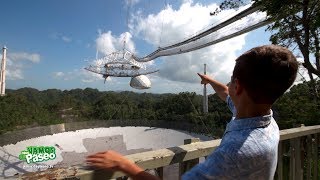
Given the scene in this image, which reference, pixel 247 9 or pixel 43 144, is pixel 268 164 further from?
pixel 43 144

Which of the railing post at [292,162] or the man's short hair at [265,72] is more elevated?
the man's short hair at [265,72]

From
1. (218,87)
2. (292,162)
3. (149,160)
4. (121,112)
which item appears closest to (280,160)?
(292,162)

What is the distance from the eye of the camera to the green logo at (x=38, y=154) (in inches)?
861

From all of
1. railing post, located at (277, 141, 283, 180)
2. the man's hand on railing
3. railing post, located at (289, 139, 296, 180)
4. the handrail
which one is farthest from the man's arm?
the man's hand on railing

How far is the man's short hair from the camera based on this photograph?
114 cm

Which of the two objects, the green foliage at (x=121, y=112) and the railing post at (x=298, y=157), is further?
the green foliage at (x=121, y=112)

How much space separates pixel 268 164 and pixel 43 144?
2473cm

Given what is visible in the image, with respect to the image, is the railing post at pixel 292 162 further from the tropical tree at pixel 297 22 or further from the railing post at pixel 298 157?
the tropical tree at pixel 297 22

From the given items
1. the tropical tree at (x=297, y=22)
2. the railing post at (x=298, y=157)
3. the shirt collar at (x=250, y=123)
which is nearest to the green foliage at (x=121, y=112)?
the tropical tree at (x=297, y=22)

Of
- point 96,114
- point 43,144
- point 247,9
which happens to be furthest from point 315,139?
point 96,114

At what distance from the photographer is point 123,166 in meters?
1.20

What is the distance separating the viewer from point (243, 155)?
111cm

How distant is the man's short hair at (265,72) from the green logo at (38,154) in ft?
73.2

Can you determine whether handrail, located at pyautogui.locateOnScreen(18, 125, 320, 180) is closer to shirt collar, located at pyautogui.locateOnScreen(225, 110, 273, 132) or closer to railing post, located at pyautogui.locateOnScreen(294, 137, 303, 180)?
shirt collar, located at pyautogui.locateOnScreen(225, 110, 273, 132)
